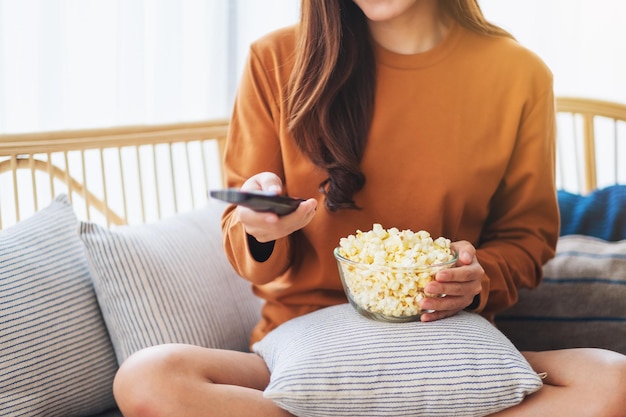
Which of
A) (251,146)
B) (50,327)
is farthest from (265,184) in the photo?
(50,327)

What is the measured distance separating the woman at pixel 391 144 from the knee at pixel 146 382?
0.04 meters

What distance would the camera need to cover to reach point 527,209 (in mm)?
1381

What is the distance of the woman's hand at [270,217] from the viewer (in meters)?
1.05

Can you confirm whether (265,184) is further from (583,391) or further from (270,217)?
(583,391)

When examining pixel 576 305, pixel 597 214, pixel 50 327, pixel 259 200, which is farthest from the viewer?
pixel 597 214

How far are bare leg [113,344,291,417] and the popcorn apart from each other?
229 mm

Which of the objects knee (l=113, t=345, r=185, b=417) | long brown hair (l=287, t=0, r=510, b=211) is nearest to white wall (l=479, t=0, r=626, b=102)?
long brown hair (l=287, t=0, r=510, b=211)

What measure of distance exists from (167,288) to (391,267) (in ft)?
1.72

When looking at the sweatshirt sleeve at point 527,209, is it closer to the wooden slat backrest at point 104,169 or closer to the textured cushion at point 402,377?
the textured cushion at point 402,377

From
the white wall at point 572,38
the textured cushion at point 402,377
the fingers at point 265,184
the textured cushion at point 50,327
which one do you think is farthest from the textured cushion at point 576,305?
the white wall at point 572,38

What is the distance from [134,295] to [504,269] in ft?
2.23

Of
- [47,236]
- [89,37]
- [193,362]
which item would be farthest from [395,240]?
[89,37]

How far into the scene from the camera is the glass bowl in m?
1.05

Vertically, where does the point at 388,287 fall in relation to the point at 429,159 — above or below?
below
